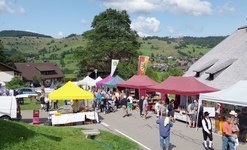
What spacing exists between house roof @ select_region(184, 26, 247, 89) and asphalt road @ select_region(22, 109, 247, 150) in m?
4.90

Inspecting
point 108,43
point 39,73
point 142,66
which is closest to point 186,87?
point 142,66

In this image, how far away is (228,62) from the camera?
28719 millimetres

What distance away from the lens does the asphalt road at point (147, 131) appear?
57.6 feet

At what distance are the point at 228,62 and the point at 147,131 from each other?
34.7ft

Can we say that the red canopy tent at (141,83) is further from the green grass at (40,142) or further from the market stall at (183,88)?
the green grass at (40,142)

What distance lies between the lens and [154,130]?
21.9 meters

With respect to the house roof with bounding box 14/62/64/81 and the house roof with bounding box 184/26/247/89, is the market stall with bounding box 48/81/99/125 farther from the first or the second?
the house roof with bounding box 14/62/64/81

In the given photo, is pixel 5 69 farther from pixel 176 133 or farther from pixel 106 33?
pixel 176 133

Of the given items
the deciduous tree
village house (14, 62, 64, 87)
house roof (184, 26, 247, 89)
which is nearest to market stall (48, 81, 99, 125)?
house roof (184, 26, 247, 89)

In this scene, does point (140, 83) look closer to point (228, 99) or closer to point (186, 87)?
point (186, 87)

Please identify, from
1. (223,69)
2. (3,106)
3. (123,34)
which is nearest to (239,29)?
(223,69)

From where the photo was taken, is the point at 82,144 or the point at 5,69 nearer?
the point at 82,144

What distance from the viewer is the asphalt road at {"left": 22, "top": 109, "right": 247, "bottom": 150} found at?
57.6 ft

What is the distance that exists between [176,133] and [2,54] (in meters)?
81.7
